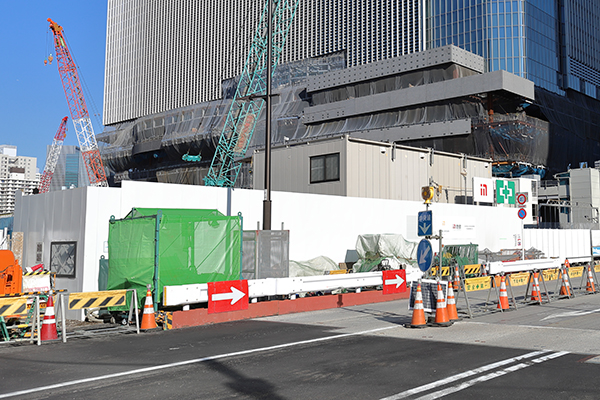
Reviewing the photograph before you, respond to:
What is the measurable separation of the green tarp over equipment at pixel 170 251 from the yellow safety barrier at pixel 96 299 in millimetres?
917

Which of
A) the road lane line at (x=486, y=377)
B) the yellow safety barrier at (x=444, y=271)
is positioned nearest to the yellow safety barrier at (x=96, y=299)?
the road lane line at (x=486, y=377)

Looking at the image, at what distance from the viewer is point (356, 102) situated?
80.2 metres

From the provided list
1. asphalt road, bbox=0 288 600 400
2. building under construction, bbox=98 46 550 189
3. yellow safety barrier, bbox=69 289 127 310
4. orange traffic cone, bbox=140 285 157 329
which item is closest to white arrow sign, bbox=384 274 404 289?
asphalt road, bbox=0 288 600 400

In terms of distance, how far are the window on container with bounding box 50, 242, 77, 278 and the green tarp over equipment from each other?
123 inches

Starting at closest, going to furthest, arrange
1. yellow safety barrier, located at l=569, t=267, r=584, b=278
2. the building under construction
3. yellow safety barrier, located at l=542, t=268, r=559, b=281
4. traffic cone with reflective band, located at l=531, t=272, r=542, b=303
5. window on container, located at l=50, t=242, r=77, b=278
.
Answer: traffic cone with reflective band, located at l=531, t=272, r=542, b=303 < window on container, located at l=50, t=242, r=77, b=278 < yellow safety barrier, located at l=542, t=268, r=559, b=281 < yellow safety barrier, located at l=569, t=267, r=584, b=278 < the building under construction

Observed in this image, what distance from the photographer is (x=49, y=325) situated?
1128cm

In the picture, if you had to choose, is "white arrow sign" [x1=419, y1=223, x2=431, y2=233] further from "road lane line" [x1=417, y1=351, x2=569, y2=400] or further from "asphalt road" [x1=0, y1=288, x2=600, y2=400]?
"road lane line" [x1=417, y1=351, x2=569, y2=400]

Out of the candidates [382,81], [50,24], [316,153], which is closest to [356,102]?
[382,81]

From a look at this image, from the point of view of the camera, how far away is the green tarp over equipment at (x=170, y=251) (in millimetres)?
13727

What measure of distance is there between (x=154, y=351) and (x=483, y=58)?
79426 millimetres

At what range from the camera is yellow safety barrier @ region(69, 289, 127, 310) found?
12.0 meters

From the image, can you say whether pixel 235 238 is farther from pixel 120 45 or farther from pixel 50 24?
pixel 120 45

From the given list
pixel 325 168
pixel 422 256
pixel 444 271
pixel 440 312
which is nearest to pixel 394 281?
pixel 444 271

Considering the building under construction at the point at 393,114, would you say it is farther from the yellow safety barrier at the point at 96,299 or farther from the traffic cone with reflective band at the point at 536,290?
the yellow safety barrier at the point at 96,299
